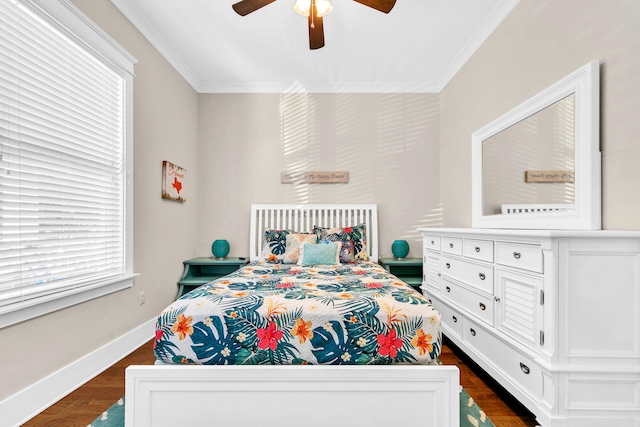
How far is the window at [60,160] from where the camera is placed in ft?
5.62

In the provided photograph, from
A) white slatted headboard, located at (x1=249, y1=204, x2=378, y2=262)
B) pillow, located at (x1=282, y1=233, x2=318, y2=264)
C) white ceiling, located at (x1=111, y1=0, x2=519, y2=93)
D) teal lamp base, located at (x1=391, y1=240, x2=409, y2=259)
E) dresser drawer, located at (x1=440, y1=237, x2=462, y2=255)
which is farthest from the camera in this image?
white slatted headboard, located at (x1=249, y1=204, x2=378, y2=262)

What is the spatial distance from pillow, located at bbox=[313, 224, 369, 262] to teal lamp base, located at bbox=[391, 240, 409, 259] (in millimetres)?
455

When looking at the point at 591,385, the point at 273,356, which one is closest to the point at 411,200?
the point at 591,385

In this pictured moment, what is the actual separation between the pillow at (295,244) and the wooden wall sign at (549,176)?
1.93 metres

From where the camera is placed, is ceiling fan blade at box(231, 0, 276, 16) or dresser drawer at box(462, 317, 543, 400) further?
ceiling fan blade at box(231, 0, 276, 16)

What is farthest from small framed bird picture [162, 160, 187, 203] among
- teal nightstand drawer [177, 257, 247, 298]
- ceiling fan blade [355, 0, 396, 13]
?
ceiling fan blade [355, 0, 396, 13]

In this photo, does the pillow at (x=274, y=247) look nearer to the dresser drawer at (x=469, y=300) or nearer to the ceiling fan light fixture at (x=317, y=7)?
the dresser drawer at (x=469, y=300)

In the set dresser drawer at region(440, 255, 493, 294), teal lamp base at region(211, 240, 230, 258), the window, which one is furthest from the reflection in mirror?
the window

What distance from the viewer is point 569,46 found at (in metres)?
1.96

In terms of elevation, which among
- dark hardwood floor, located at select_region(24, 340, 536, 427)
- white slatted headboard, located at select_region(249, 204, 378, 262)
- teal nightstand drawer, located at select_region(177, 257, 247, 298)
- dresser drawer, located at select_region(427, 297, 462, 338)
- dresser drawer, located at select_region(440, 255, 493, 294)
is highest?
white slatted headboard, located at select_region(249, 204, 378, 262)

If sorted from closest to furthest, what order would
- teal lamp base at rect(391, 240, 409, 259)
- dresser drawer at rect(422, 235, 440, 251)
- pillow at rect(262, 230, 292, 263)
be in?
dresser drawer at rect(422, 235, 440, 251) → pillow at rect(262, 230, 292, 263) → teal lamp base at rect(391, 240, 409, 259)

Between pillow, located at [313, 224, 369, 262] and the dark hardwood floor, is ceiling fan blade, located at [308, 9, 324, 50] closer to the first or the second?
pillow, located at [313, 224, 369, 262]

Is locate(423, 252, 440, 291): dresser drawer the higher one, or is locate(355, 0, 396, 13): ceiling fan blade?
locate(355, 0, 396, 13): ceiling fan blade

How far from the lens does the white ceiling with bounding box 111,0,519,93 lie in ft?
8.64
